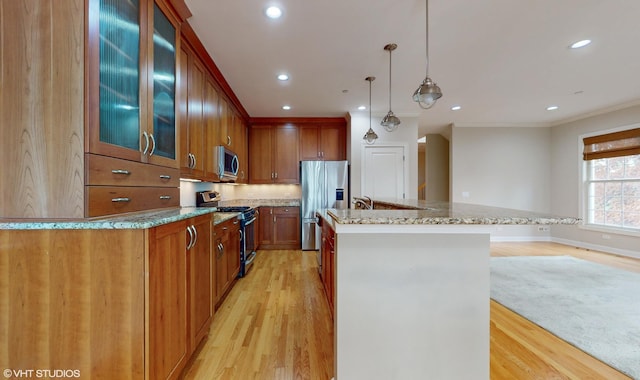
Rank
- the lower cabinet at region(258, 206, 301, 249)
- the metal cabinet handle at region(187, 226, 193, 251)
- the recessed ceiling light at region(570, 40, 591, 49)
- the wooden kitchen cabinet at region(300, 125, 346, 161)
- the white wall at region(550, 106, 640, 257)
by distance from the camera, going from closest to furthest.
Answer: the metal cabinet handle at region(187, 226, 193, 251), the recessed ceiling light at region(570, 40, 591, 49), the white wall at region(550, 106, 640, 257), the lower cabinet at region(258, 206, 301, 249), the wooden kitchen cabinet at region(300, 125, 346, 161)

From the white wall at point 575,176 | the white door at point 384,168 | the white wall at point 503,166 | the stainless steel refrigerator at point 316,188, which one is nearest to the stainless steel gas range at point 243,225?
the stainless steel refrigerator at point 316,188

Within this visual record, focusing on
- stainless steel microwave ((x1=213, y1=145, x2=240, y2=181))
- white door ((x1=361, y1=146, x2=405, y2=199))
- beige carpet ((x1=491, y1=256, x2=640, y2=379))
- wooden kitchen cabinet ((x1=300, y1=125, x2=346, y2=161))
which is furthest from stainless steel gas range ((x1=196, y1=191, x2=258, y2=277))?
beige carpet ((x1=491, y1=256, x2=640, y2=379))

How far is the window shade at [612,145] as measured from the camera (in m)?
4.43

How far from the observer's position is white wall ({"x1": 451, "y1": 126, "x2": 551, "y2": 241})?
5898mm

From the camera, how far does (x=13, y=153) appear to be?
1229 millimetres

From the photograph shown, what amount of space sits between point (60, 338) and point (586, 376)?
9.35ft

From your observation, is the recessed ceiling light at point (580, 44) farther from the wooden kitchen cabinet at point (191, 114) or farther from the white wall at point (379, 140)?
the wooden kitchen cabinet at point (191, 114)

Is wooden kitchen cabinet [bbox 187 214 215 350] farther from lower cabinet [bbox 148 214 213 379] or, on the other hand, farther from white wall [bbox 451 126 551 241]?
white wall [bbox 451 126 551 241]

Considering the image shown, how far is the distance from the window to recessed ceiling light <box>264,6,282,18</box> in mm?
5894

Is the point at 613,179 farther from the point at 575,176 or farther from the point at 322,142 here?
the point at 322,142

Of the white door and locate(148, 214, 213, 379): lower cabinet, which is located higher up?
the white door

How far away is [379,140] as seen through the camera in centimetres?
496

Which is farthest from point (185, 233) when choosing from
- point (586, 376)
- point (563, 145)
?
point (563, 145)

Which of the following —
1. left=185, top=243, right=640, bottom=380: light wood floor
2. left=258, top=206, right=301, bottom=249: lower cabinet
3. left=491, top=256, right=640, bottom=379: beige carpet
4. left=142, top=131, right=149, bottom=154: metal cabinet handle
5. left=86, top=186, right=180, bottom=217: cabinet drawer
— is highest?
left=142, top=131, right=149, bottom=154: metal cabinet handle
